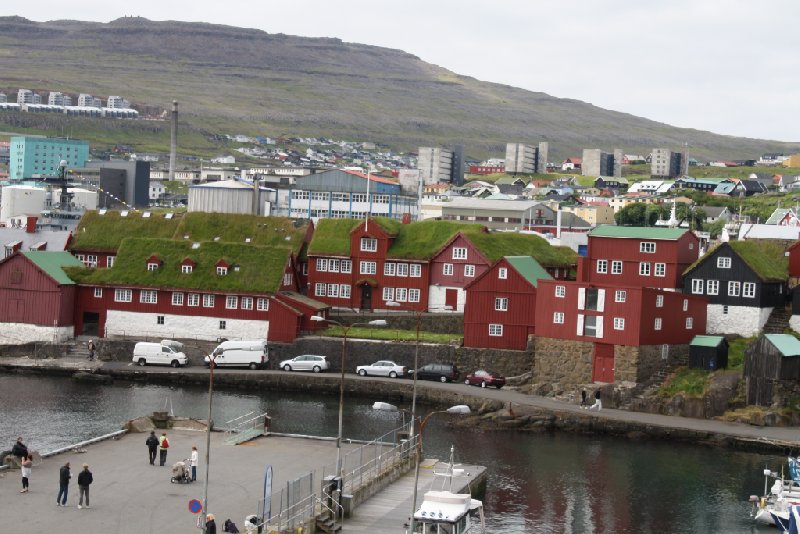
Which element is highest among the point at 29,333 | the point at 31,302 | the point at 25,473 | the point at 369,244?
the point at 369,244

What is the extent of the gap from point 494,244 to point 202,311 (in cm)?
1724

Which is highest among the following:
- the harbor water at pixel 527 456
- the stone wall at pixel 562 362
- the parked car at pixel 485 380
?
the stone wall at pixel 562 362

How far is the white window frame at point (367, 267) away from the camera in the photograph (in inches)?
3022

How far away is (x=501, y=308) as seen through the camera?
6631 centimetres

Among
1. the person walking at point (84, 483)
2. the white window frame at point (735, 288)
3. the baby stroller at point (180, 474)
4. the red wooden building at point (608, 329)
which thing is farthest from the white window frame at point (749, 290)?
the person walking at point (84, 483)

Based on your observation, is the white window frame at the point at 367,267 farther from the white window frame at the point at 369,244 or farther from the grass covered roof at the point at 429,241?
the grass covered roof at the point at 429,241

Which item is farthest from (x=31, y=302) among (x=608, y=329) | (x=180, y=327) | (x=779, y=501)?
(x=779, y=501)

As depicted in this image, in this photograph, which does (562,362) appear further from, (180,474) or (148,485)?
(148,485)

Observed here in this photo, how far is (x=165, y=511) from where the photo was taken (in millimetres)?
35312

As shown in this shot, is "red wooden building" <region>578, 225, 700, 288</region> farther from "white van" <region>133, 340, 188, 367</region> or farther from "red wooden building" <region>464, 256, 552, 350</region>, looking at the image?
"white van" <region>133, 340, 188, 367</region>

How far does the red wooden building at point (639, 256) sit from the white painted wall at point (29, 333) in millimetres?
28047

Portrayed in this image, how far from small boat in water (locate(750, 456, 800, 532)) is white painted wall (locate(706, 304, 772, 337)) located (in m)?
20.3

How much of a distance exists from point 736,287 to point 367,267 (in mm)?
Result: 21727

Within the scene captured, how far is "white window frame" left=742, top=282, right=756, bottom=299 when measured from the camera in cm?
6500
